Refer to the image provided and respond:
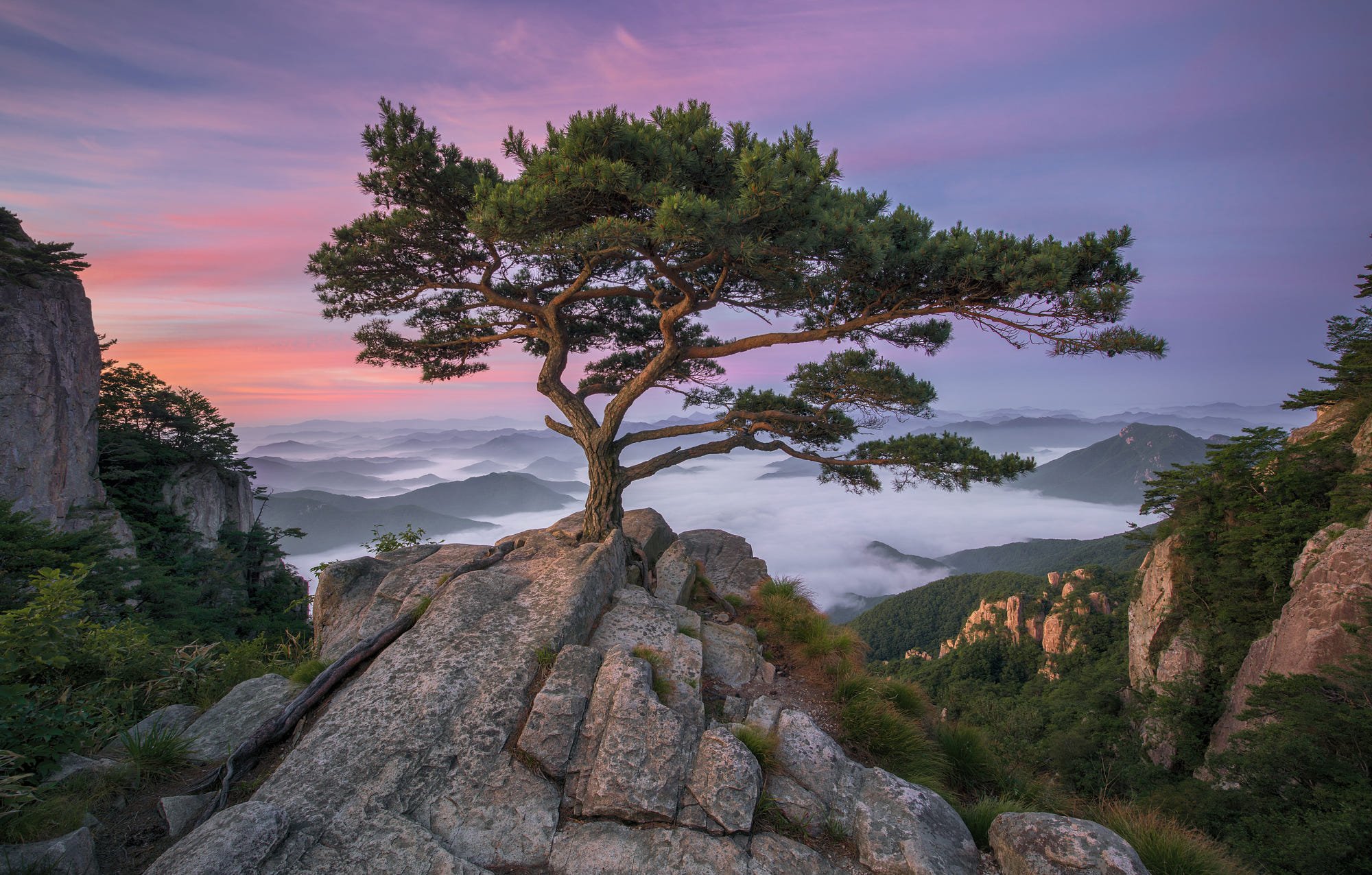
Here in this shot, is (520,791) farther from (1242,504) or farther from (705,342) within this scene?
(1242,504)

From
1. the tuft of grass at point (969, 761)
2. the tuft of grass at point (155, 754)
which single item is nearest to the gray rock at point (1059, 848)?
the tuft of grass at point (969, 761)

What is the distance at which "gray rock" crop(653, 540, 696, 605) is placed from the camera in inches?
356

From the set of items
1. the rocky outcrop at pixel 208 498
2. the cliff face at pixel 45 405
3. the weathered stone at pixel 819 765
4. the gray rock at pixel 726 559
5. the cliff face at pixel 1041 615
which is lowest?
the cliff face at pixel 1041 615

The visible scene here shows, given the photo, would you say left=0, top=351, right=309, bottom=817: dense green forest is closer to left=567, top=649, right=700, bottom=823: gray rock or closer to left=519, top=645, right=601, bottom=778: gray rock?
left=519, top=645, right=601, bottom=778: gray rock

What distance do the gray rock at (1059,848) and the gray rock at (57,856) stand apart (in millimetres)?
6739

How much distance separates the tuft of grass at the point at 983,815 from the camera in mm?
4512

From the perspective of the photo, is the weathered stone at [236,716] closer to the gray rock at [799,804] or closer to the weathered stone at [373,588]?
the weathered stone at [373,588]

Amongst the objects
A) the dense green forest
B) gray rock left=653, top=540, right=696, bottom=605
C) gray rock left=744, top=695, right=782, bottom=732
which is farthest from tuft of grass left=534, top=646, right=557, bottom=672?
the dense green forest

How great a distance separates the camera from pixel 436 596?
23.0ft

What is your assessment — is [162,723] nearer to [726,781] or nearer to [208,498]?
[726,781]

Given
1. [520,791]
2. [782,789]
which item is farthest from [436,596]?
[782,789]

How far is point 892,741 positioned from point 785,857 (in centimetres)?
243

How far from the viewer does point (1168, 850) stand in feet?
13.3

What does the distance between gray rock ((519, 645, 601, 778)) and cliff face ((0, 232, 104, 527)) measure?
102 ft
